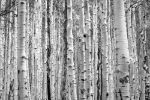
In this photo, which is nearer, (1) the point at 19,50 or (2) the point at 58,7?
(1) the point at 19,50

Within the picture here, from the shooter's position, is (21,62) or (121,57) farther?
(21,62)

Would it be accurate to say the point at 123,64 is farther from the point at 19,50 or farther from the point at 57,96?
the point at 57,96

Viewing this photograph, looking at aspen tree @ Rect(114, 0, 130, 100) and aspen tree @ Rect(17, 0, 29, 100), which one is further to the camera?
aspen tree @ Rect(17, 0, 29, 100)

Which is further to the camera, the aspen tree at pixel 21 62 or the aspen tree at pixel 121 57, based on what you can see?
the aspen tree at pixel 21 62

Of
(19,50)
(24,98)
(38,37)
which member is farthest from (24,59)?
(38,37)

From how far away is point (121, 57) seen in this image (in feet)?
12.9

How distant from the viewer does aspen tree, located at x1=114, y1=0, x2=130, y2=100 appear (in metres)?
3.83

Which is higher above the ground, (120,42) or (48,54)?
(48,54)

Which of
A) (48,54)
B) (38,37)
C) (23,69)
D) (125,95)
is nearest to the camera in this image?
(125,95)

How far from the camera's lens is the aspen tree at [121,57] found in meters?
3.83

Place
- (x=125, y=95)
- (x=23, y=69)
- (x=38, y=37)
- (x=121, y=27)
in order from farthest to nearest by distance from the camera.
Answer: (x=38, y=37) < (x=23, y=69) < (x=121, y=27) < (x=125, y=95)

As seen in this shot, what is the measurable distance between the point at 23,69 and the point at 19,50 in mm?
393

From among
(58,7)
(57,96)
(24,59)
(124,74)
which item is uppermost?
(58,7)

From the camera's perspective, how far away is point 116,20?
13.5 feet
